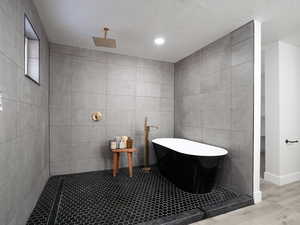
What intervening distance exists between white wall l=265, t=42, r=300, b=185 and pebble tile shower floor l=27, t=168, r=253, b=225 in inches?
45.9

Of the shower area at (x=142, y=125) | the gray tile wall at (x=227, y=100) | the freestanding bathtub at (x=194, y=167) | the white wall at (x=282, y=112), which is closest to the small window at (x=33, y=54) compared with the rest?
the shower area at (x=142, y=125)

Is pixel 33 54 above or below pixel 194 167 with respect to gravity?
above

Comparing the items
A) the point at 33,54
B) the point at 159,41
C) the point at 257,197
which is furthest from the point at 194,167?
the point at 33,54

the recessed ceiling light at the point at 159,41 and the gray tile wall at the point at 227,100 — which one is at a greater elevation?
the recessed ceiling light at the point at 159,41

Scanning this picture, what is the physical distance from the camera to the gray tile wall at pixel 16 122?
3.90ft

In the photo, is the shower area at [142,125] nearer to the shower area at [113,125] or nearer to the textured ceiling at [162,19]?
the shower area at [113,125]

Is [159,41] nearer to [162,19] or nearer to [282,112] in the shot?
[162,19]

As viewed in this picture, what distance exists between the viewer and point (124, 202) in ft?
6.72

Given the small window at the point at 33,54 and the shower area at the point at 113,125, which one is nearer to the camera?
the shower area at the point at 113,125

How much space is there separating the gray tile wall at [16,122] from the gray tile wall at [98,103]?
1024 millimetres

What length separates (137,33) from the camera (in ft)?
8.40

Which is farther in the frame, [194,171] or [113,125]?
[113,125]

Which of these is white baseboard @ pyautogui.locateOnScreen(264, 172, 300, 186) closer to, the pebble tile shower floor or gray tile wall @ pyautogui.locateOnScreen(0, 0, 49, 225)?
the pebble tile shower floor

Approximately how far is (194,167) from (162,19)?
208 cm
